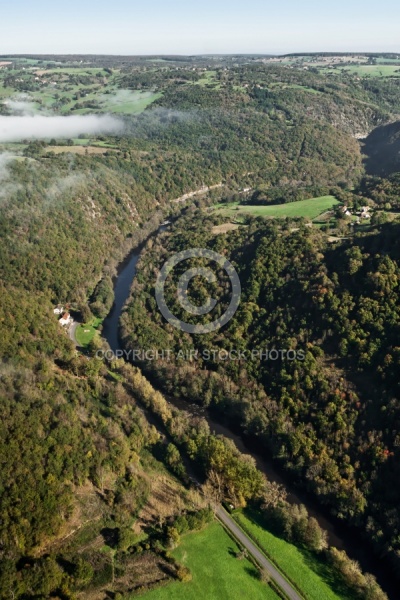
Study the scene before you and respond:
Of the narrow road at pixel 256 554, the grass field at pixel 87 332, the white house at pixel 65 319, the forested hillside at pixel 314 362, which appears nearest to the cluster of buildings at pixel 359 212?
the forested hillside at pixel 314 362

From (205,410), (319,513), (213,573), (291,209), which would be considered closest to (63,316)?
(205,410)

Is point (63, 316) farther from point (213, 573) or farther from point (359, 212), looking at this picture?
point (359, 212)

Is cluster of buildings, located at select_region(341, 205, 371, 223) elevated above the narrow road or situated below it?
above

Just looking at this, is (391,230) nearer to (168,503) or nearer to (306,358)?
(306,358)

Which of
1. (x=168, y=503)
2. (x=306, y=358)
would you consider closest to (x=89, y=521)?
(x=168, y=503)

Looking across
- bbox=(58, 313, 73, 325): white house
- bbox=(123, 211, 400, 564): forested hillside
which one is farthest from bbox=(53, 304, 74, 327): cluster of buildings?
bbox=(123, 211, 400, 564): forested hillside

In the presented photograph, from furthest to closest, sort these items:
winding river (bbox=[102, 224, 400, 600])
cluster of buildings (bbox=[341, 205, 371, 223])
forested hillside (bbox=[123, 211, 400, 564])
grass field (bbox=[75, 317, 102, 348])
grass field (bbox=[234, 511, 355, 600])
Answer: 1. cluster of buildings (bbox=[341, 205, 371, 223])
2. grass field (bbox=[75, 317, 102, 348])
3. forested hillside (bbox=[123, 211, 400, 564])
4. winding river (bbox=[102, 224, 400, 600])
5. grass field (bbox=[234, 511, 355, 600])

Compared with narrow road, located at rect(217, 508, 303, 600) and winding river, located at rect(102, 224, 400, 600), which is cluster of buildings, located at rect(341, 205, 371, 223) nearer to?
winding river, located at rect(102, 224, 400, 600)
